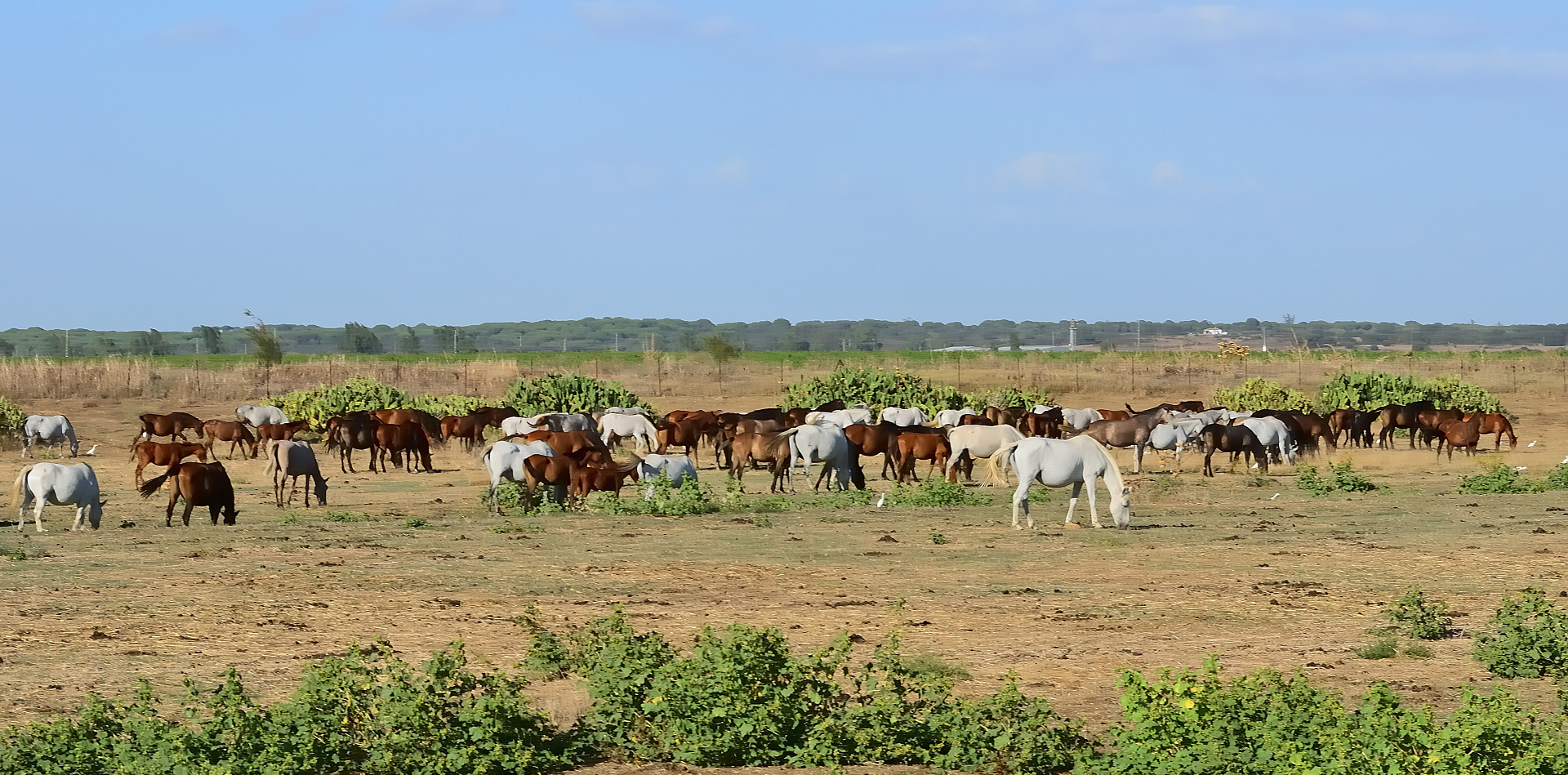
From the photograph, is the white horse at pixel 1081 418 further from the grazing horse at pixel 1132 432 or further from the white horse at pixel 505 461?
the white horse at pixel 505 461

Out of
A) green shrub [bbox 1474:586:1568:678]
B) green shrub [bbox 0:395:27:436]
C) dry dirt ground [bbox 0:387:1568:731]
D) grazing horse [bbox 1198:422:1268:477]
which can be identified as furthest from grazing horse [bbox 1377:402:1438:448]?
green shrub [bbox 0:395:27:436]

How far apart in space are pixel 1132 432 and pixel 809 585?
2057 cm

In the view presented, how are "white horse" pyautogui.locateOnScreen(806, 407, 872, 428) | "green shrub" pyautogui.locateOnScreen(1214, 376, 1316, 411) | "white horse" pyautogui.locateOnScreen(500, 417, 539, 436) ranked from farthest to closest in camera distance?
"green shrub" pyautogui.locateOnScreen(1214, 376, 1316, 411) → "white horse" pyautogui.locateOnScreen(806, 407, 872, 428) → "white horse" pyautogui.locateOnScreen(500, 417, 539, 436)

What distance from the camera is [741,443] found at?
32.5 meters

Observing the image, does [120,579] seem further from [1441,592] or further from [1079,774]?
[1441,592]

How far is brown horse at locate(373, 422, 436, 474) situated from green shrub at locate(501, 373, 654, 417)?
841 cm

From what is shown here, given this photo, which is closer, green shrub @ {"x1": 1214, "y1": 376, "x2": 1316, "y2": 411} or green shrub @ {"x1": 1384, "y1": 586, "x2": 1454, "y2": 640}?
green shrub @ {"x1": 1384, "y1": 586, "x2": 1454, "y2": 640}

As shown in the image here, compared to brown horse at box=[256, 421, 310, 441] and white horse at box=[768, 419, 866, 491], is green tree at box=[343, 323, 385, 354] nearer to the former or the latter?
brown horse at box=[256, 421, 310, 441]

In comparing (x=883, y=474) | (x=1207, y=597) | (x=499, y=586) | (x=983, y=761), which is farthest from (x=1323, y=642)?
(x=883, y=474)

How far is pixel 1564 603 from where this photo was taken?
1523cm

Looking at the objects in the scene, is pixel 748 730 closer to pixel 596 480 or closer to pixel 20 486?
pixel 20 486

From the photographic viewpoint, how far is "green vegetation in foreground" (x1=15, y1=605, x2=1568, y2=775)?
7980mm

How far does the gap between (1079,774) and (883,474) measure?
80.3ft

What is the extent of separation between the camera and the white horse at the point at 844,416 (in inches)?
1543
